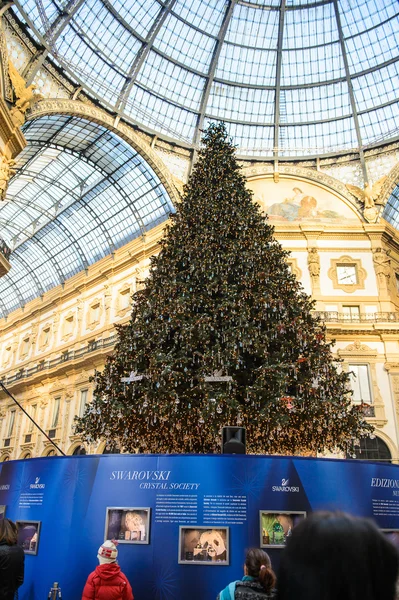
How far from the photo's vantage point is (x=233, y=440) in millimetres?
10125

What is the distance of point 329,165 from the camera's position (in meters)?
34.7

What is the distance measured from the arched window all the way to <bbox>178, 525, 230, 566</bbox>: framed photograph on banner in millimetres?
19627

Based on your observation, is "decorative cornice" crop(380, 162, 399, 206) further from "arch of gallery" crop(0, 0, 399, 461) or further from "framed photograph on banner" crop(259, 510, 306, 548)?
"framed photograph on banner" crop(259, 510, 306, 548)

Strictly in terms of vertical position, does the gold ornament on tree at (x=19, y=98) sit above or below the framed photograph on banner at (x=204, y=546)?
above

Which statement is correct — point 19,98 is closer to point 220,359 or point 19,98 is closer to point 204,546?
point 220,359

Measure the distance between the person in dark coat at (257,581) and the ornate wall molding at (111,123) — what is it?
83.0 ft

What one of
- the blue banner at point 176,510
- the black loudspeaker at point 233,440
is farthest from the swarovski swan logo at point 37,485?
the black loudspeaker at point 233,440

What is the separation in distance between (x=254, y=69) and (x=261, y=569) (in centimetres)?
3655

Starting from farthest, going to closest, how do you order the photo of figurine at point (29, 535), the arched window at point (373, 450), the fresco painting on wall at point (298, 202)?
the fresco painting on wall at point (298, 202), the arched window at point (373, 450), the photo of figurine at point (29, 535)

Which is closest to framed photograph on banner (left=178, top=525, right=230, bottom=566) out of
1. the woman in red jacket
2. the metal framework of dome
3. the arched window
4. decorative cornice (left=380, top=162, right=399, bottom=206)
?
the woman in red jacket

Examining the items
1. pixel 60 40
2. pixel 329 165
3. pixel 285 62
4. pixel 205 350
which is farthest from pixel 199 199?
pixel 285 62

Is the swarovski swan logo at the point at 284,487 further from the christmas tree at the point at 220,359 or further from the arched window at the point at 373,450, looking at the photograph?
the arched window at the point at 373,450

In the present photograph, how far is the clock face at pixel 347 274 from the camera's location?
3047 cm

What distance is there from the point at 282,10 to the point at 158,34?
28.6ft
